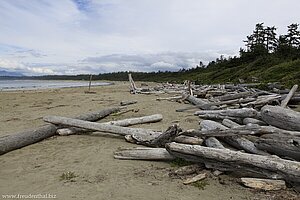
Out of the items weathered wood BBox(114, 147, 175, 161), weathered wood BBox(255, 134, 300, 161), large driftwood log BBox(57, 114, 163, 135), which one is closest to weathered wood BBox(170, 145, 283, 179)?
weathered wood BBox(114, 147, 175, 161)

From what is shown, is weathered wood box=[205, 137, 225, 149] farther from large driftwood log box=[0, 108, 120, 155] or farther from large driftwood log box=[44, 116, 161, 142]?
large driftwood log box=[0, 108, 120, 155]

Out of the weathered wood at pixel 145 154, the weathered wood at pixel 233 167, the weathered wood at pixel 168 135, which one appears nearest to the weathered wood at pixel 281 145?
the weathered wood at pixel 233 167

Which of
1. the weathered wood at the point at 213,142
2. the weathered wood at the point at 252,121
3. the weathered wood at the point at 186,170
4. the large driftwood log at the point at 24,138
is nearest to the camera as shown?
the weathered wood at the point at 186,170

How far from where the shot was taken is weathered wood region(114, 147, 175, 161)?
6.24 meters

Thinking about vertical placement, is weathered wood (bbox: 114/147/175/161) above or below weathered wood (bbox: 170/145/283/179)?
below

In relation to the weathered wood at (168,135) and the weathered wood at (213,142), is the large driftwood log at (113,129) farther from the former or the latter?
the weathered wood at (213,142)

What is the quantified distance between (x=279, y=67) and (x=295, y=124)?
31360 mm

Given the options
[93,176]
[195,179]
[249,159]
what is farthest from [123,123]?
[249,159]

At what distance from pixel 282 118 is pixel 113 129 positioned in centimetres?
443

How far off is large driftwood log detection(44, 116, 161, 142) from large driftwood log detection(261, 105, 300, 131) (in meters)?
2.81

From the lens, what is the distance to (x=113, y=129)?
848cm

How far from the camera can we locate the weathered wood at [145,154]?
6.24 m

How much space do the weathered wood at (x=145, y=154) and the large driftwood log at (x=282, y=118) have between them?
280 cm

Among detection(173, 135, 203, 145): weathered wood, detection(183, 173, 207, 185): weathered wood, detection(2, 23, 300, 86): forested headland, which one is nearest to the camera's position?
detection(183, 173, 207, 185): weathered wood
